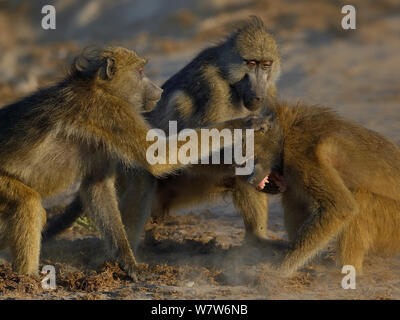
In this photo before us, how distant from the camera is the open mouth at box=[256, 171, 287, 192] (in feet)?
17.2

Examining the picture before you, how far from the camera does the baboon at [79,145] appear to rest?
488 cm

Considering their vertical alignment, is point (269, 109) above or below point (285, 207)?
above

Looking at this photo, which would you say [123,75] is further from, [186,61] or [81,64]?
[186,61]

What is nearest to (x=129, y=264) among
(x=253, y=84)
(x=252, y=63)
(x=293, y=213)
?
(x=293, y=213)

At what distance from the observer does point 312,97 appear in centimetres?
1012

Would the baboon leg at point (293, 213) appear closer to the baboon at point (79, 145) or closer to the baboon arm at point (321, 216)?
the baboon arm at point (321, 216)

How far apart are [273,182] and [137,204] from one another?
106 cm

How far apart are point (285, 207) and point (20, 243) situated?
194 cm

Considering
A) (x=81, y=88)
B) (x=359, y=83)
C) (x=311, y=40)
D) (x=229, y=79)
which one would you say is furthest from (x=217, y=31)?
(x=81, y=88)

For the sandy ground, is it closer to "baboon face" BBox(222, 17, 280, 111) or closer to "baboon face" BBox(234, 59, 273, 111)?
"baboon face" BBox(222, 17, 280, 111)

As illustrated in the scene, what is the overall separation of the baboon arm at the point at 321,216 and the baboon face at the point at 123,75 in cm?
135

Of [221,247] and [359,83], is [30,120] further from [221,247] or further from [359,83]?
[359,83]

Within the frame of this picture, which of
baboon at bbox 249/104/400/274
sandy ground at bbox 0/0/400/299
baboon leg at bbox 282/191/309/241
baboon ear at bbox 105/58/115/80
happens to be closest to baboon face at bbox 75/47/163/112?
baboon ear at bbox 105/58/115/80

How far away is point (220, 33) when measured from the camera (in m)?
11.6
